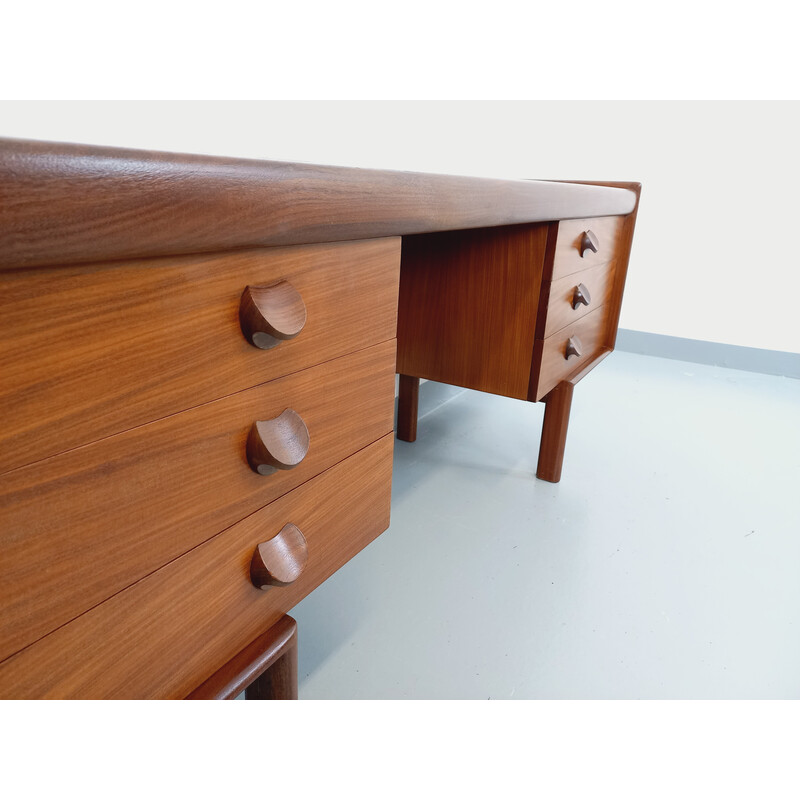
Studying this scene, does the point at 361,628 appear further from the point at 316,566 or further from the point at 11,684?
the point at 11,684

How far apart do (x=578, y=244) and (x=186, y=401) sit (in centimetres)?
85

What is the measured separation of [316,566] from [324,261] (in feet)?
0.88

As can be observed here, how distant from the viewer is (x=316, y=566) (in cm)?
55

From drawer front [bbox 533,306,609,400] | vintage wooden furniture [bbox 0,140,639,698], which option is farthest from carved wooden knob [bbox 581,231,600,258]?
vintage wooden furniture [bbox 0,140,639,698]

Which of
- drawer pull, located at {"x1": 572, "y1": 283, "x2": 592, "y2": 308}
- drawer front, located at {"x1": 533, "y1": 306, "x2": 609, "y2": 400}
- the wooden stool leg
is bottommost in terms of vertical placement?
the wooden stool leg

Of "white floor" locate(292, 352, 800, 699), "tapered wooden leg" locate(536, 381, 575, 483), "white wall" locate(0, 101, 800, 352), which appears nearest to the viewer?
"white floor" locate(292, 352, 800, 699)

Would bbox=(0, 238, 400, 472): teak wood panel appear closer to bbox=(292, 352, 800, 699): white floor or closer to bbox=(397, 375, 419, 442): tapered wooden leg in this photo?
bbox=(292, 352, 800, 699): white floor

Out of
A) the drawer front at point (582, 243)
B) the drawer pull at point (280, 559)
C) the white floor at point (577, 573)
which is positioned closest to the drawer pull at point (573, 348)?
the drawer front at point (582, 243)

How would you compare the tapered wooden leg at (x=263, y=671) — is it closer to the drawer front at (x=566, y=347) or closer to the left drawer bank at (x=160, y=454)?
the left drawer bank at (x=160, y=454)

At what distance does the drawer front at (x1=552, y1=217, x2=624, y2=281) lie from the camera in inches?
38.5

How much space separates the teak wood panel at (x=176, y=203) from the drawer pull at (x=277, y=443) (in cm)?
13

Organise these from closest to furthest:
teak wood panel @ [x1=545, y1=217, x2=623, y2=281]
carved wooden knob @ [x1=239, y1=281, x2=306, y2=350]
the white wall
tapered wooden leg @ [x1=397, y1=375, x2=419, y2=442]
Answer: carved wooden knob @ [x1=239, y1=281, x2=306, y2=350]
teak wood panel @ [x1=545, y1=217, x2=623, y2=281]
tapered wooden leg @ [x1=397, y1=375, x2=419, y2=442]
the white wall

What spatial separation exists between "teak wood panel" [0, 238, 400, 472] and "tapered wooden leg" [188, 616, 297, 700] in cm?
22
